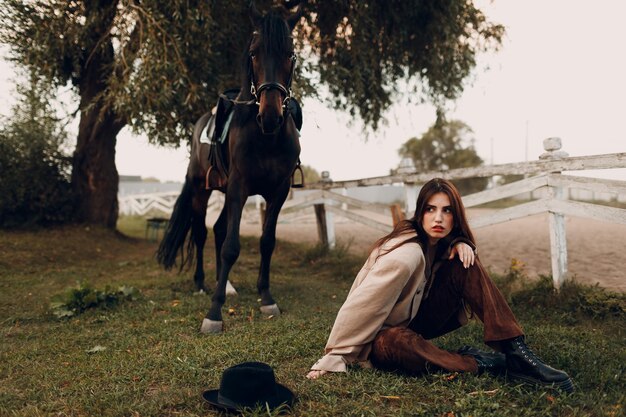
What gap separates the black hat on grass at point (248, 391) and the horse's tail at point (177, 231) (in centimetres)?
422

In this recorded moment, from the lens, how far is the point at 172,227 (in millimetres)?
6723

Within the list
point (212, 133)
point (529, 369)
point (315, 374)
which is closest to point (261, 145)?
point (212, 133)

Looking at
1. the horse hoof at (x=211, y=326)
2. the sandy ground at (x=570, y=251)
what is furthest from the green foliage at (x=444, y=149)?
the horse hoof at (x=211, y=326)

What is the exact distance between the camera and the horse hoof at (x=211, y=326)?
4.50m

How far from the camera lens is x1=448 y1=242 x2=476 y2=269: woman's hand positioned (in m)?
2.97

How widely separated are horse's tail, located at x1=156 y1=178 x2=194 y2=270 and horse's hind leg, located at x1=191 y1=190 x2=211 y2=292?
0.24ft

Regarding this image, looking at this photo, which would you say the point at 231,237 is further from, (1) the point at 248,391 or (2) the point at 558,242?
(2) the point at 558,242

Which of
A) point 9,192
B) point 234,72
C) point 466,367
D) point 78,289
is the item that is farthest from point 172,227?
point 9,192

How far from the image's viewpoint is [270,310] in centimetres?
518

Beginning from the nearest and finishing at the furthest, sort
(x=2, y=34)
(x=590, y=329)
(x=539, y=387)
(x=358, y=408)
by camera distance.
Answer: (x=358, y=408), (x=539, y=387), (x=590, y=329), (x=2, y=34)

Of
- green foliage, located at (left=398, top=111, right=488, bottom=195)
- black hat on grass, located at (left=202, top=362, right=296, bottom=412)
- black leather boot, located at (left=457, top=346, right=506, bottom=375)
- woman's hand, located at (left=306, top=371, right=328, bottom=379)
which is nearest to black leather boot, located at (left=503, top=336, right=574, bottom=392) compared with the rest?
black leather boot, located at (left=457, top=346, right=506, bottom=375)

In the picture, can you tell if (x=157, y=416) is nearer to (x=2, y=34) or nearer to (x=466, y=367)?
(x=466, y=367)

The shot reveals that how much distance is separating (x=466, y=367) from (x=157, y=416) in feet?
6.03

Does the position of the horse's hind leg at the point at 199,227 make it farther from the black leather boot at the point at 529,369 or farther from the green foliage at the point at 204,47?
the black leather boot at the point at 529,369
